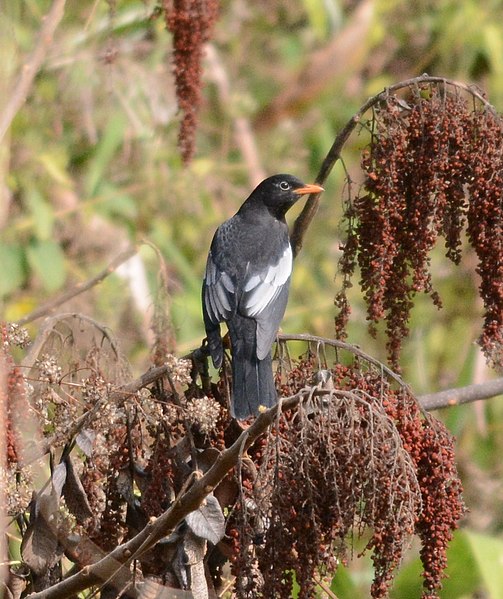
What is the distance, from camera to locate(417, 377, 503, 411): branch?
4.01 metres

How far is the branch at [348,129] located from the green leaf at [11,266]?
2.96 meters

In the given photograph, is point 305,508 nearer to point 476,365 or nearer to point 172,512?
point 172,512

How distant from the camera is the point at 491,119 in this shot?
3.42 m

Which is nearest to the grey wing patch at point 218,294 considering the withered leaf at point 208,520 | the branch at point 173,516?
the withered leaf at point 208,520

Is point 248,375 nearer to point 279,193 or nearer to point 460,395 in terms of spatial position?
point 460,395

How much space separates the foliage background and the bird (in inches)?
31.5

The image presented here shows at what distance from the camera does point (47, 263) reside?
22.3 ft

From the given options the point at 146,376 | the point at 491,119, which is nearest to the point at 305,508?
the point at 146,376

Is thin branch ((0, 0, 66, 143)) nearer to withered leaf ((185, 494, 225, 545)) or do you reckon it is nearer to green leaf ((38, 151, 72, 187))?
withered leaf ((185, 494, 225, 545))

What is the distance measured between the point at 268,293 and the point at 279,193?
81 centimetres

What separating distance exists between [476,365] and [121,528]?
3.34 meters

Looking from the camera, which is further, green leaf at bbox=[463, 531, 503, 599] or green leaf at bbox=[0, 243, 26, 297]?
green leaf at bbox=[0, 243, 26, 297]

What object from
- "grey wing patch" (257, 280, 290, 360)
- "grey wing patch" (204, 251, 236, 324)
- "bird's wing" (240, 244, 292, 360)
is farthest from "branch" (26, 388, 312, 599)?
"grey wing patch" (204, 251, 236, 324)

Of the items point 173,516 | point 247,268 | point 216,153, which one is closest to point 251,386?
point 173,516
